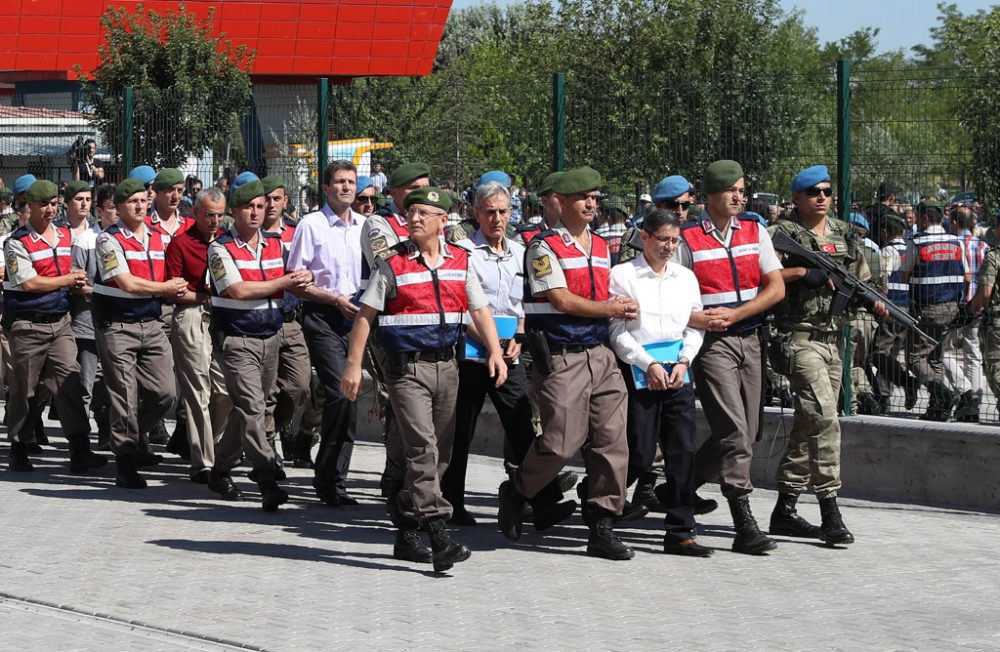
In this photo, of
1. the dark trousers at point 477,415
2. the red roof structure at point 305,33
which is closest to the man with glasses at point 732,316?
the dark trousers at point 477,415

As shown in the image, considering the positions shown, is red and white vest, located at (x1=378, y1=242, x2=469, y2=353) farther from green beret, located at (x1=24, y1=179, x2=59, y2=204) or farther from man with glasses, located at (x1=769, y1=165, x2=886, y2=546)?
green beret, located at (x1=24, y1=179, x2=59, y2=204)

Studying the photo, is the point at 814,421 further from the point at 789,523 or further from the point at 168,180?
the point at 168,180

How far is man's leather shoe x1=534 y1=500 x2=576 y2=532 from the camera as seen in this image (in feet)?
30.2

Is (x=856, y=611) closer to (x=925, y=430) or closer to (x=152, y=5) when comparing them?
(x=925, y=430)

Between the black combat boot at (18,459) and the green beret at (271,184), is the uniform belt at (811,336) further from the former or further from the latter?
the black combat boot at (18,459)

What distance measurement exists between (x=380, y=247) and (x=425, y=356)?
2.61ft

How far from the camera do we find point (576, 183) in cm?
850

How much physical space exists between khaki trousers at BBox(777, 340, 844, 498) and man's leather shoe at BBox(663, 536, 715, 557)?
2.49 feet

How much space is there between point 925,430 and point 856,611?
10.9 feet

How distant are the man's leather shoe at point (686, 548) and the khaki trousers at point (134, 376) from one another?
4127 mm

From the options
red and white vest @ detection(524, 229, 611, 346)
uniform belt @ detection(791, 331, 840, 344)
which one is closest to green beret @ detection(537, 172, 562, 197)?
red and white vest @ detection(524, 229, 611, 346)

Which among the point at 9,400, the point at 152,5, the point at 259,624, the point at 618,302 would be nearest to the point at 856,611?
the point at 618,302

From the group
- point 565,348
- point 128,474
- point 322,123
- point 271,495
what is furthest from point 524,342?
point 322,123

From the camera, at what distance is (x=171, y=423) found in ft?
48.8
